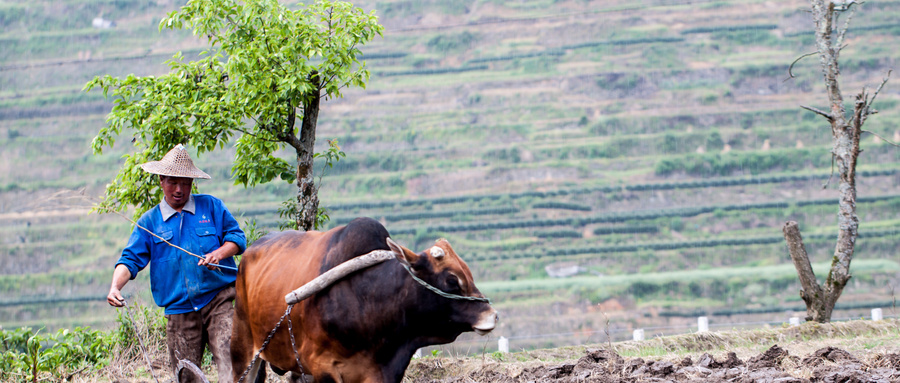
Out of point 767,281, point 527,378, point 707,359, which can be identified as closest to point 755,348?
point 707,359

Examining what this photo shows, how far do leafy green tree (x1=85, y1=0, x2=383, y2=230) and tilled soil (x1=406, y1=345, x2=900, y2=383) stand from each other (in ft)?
8.77

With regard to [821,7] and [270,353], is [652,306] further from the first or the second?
[270,353]

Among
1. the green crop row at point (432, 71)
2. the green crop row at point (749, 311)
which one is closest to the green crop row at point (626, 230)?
the green crop row at point (749, 311)

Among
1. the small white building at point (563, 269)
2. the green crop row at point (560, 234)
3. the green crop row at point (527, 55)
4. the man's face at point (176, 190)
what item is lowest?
the small white building at point (563, 269)

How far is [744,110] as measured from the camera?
38375 mm

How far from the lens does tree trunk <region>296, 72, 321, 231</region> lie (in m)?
6.92

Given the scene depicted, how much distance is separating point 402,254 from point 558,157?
34393 mm

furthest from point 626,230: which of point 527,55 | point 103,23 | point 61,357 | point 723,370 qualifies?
point 103,23

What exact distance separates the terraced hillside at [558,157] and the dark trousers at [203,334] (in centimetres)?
2108

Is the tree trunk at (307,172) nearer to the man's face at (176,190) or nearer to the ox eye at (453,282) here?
the man's face at (176,190)

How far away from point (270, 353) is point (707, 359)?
2.92 m

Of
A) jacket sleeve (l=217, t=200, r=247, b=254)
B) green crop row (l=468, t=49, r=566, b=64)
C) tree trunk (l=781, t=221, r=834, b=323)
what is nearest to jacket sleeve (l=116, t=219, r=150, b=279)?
jacket sleeve (l=217, t=200, r=247, b=254)

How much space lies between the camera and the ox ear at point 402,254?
3.38 m

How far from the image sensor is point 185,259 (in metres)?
4.22
